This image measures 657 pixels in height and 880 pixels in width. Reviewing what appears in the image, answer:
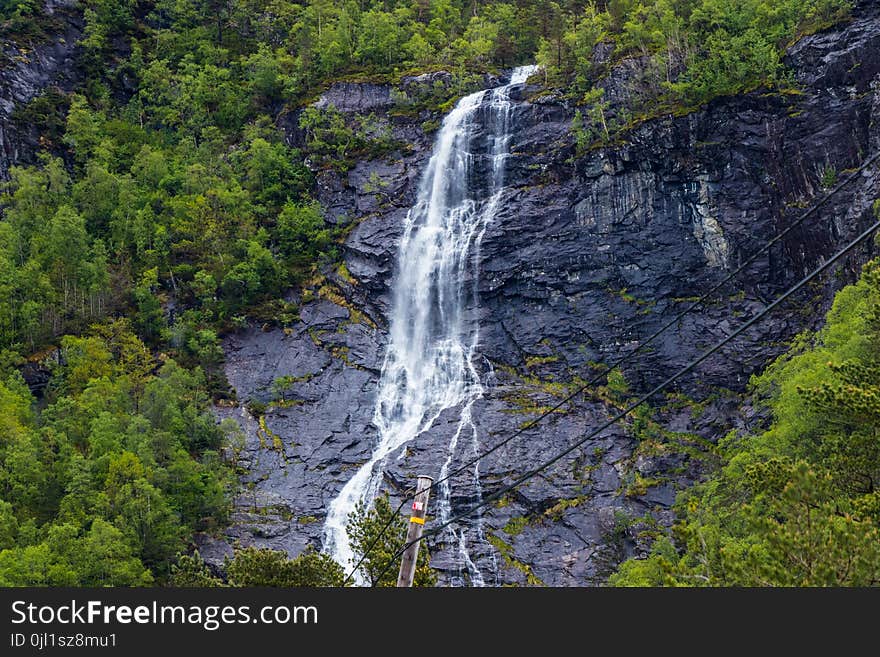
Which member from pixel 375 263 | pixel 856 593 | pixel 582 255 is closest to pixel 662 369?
pixel 582 255

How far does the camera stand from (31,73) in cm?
6544

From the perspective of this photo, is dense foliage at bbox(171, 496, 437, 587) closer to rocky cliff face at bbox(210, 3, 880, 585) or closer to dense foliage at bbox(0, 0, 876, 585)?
dense foliage at bbox(0, 0, 876, 585)

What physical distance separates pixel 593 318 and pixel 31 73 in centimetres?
4640

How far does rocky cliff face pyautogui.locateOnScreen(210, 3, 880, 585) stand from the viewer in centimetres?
3938

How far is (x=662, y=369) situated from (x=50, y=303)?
111ft

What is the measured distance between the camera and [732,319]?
146ft

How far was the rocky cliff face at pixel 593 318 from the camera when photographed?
39375mm

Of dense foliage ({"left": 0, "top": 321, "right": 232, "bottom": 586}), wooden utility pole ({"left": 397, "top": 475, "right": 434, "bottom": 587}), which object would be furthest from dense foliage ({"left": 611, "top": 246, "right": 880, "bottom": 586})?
dense foliage ({"left": 0, "top": 321, "right": 232, "bottom": 586})

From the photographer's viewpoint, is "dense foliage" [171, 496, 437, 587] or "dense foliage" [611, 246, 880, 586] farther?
"dense foliage" [171, 496, 437, 587]

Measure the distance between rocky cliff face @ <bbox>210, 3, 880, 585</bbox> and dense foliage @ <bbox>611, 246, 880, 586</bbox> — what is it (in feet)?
28.6

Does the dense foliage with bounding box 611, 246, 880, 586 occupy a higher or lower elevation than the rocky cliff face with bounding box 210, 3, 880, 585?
lower

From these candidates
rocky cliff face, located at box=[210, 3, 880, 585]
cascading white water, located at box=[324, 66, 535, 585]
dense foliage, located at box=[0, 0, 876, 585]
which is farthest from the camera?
cascading white water, located at box=[324, 66, 535, 585]

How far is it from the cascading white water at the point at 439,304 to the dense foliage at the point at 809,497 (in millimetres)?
13081

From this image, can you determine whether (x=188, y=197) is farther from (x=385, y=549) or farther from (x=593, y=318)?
(x=385, y=549)
